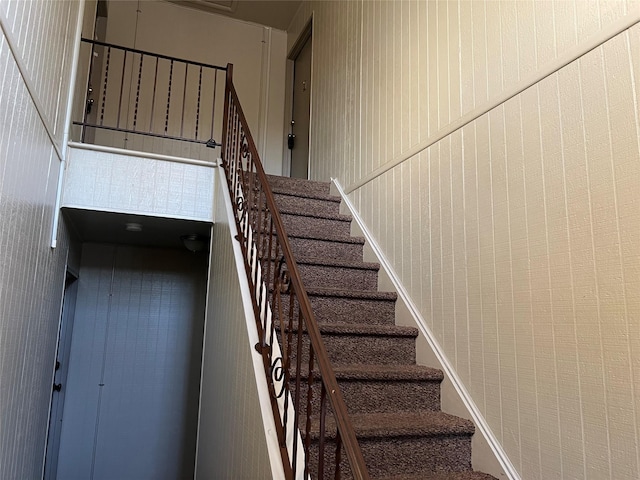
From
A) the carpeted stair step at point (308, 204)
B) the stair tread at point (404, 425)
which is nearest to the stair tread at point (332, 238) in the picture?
the carpeted stair step at point (308, 204)

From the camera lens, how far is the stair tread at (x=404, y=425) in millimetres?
1893

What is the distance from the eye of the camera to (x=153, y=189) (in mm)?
3406

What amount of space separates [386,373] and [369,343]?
0.28 meters

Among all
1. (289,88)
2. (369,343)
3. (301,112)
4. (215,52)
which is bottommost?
(369,343)

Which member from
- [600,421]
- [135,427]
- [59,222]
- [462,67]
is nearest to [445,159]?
[462,67]

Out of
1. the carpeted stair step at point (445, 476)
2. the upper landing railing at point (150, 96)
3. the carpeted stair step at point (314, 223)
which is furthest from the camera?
the upper landing railing at point (150, 96)

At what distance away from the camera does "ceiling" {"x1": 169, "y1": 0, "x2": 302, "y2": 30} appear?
17.4ft

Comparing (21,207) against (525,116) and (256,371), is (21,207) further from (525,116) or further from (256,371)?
(525,116)

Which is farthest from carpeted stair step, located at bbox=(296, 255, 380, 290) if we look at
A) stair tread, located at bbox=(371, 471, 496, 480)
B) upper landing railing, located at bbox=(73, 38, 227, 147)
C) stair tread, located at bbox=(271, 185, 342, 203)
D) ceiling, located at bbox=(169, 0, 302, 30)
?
ceiling, located at bbox=(169, 0, 302, 30)

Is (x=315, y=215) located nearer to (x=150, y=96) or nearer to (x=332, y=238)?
(x=332, y=238)

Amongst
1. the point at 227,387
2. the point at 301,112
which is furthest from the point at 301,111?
the point at 227,387

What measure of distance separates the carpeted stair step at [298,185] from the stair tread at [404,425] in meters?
2.09

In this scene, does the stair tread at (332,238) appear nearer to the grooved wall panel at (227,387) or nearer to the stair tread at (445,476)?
the grooved wall panel at (227,387)

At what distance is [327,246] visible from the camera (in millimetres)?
3184
